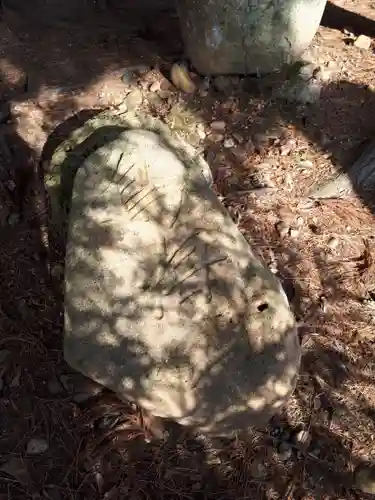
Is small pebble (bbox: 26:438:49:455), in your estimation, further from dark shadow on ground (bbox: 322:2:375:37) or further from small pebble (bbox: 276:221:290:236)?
dark shadow on ground (bbox: 322:2:375:37)

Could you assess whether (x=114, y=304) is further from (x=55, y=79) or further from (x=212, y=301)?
(x=55, y=79)

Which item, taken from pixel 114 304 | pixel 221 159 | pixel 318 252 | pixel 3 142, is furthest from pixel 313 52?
pixel 114 304

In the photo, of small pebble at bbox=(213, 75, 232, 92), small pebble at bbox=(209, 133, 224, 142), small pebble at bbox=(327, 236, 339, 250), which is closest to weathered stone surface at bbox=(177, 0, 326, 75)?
small pebble at bbox=(213, 75, 232, 92)

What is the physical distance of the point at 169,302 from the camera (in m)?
2.97

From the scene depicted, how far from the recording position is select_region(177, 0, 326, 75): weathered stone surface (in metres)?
4.18

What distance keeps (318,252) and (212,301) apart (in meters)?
1.18

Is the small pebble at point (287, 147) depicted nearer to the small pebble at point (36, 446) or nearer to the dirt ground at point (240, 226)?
the dirt ground at point (240, 226)

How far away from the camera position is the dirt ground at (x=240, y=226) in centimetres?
308

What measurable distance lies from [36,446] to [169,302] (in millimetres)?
1044

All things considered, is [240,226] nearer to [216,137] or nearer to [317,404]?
[216,137]

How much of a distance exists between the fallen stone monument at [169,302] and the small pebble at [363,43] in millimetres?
2556

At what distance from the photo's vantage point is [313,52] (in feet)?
15.6

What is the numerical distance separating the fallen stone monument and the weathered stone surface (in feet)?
4.88

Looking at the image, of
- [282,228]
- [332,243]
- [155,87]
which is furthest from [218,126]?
[332,243]
